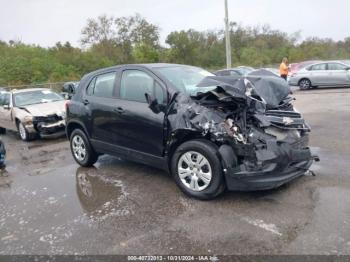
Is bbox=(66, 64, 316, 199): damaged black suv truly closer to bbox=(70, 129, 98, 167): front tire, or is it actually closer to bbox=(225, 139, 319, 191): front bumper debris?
bbox=(225, 139, 319, 191): front bumper debris

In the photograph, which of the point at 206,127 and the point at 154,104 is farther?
the point at 154,104

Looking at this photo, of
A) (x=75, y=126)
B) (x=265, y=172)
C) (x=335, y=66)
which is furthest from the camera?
(x=335, y=66)

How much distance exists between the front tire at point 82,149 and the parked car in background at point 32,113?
3.51 meters

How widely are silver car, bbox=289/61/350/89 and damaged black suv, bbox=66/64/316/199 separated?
13832 mm

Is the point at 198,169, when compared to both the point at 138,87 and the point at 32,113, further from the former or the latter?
the point at 32,113

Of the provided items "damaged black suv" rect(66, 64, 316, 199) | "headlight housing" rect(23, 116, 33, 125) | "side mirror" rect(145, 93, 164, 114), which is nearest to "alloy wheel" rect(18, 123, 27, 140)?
"headlight housing" rect(23, 116, 33, 125)

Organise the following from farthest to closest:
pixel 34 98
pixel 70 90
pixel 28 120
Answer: pixel 70 90 → pixel 34 98 → pixel 28 120

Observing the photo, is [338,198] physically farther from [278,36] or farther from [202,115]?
[278,36]

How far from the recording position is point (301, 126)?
463 cm

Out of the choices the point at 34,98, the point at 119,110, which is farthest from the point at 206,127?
the point at 34,98

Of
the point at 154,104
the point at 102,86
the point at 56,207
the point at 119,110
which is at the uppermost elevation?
the point at 102,86

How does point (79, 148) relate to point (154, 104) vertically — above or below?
below

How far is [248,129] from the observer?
423 cm

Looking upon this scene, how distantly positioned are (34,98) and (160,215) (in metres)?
8.11
